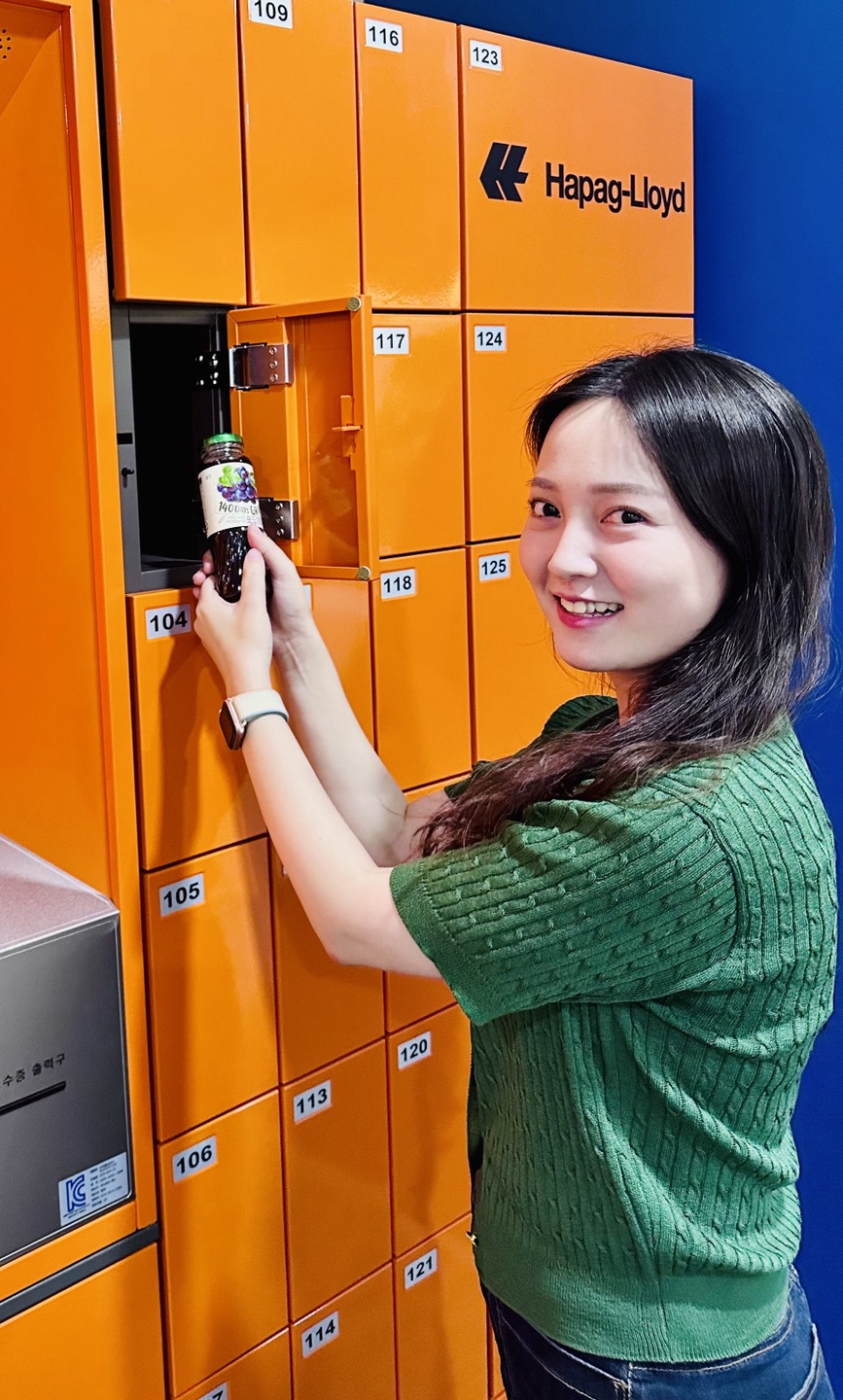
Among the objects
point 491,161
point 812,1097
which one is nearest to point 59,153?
point 491,161

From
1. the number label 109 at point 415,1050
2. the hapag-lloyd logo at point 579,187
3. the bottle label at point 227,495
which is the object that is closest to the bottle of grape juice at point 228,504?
the bottle label at point 227,495

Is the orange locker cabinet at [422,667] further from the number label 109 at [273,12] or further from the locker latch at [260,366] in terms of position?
the number label 109 at [273,12]

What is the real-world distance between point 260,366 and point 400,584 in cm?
40

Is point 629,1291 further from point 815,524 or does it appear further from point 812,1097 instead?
point 812,1097

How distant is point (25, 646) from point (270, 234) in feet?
2.00

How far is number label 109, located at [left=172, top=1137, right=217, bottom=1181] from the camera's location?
5.80 feet

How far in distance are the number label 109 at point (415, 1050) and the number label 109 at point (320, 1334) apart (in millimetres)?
382

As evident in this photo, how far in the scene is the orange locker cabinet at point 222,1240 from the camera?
178 cm

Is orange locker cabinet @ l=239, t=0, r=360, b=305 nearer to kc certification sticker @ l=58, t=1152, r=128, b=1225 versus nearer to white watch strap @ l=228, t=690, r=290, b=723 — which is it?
white watch strap @ l=228, t=690, r=290, b=723

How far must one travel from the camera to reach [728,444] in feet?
4.48

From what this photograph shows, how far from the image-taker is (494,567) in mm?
2127

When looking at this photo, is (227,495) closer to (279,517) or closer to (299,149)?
(279,517)

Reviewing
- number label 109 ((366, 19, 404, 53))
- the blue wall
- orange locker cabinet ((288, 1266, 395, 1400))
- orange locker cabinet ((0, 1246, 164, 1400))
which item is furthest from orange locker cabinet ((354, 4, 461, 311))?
orange locker cabinet ((288, 1266, 395, 1400))

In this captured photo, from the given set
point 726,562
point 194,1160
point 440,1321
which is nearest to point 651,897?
point 726,562
